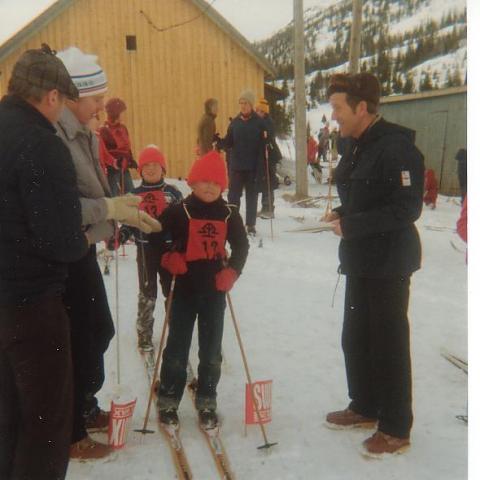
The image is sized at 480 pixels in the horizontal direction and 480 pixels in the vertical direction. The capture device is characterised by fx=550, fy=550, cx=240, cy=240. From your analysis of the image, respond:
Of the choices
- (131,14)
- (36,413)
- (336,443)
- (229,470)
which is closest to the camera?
(36,413)

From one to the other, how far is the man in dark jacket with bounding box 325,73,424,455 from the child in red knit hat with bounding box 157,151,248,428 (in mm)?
588

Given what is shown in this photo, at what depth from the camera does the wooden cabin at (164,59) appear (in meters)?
13.6

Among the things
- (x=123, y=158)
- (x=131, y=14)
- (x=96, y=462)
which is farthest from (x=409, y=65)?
(x=96, y=462)

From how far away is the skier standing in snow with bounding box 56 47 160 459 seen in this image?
239cm

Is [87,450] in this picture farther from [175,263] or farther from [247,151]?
[247,151]

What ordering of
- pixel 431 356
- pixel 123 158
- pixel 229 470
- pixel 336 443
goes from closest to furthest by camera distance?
pixel 229 470
pixel 336 443
pixel 431 356
pixel 123 158

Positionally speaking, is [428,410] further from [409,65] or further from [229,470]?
[409,65]

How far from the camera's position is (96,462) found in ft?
8.55

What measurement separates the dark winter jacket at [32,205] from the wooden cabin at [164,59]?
1286cm

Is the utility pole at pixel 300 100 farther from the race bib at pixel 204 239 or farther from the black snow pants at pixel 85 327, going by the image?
the black snow pants at pixel 85 327

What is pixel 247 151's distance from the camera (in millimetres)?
7504

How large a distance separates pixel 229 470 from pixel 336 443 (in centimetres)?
60

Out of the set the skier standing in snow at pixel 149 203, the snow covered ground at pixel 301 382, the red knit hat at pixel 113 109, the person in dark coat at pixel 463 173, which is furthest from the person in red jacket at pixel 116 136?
the person in dark coat at pixel 463 173

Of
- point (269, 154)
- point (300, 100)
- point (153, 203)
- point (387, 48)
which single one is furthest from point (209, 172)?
point (387, 48)
